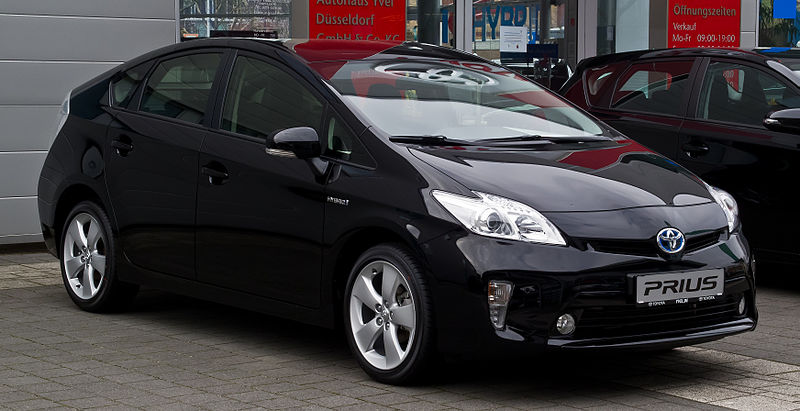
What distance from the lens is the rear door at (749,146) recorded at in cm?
828

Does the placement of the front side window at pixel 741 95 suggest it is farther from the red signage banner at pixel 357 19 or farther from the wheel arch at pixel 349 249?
the red signage banner at pixel 357 19

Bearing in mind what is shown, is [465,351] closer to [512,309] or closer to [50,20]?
[512,309]

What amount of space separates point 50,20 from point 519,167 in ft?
19.3

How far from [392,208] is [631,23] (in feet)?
35.2

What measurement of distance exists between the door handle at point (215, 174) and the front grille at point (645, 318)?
2.11m

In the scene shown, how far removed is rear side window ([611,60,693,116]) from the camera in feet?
29.8

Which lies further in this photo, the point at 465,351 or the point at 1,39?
the point at 1,39

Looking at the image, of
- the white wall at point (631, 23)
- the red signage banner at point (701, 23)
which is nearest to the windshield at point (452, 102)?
the white wall at point (631, 23)

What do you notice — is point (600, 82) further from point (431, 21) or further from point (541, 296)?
point (541, 296)

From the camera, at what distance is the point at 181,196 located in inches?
270

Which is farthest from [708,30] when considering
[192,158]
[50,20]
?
[192,158]

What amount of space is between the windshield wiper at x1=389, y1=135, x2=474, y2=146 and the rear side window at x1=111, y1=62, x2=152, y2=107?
2.22 m

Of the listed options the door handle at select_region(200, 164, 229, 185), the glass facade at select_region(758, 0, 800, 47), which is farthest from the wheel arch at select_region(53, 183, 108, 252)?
the glass facade at select_region(758, 0, 800, 47)

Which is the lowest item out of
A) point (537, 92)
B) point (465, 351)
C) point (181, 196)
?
point (465, 351)
